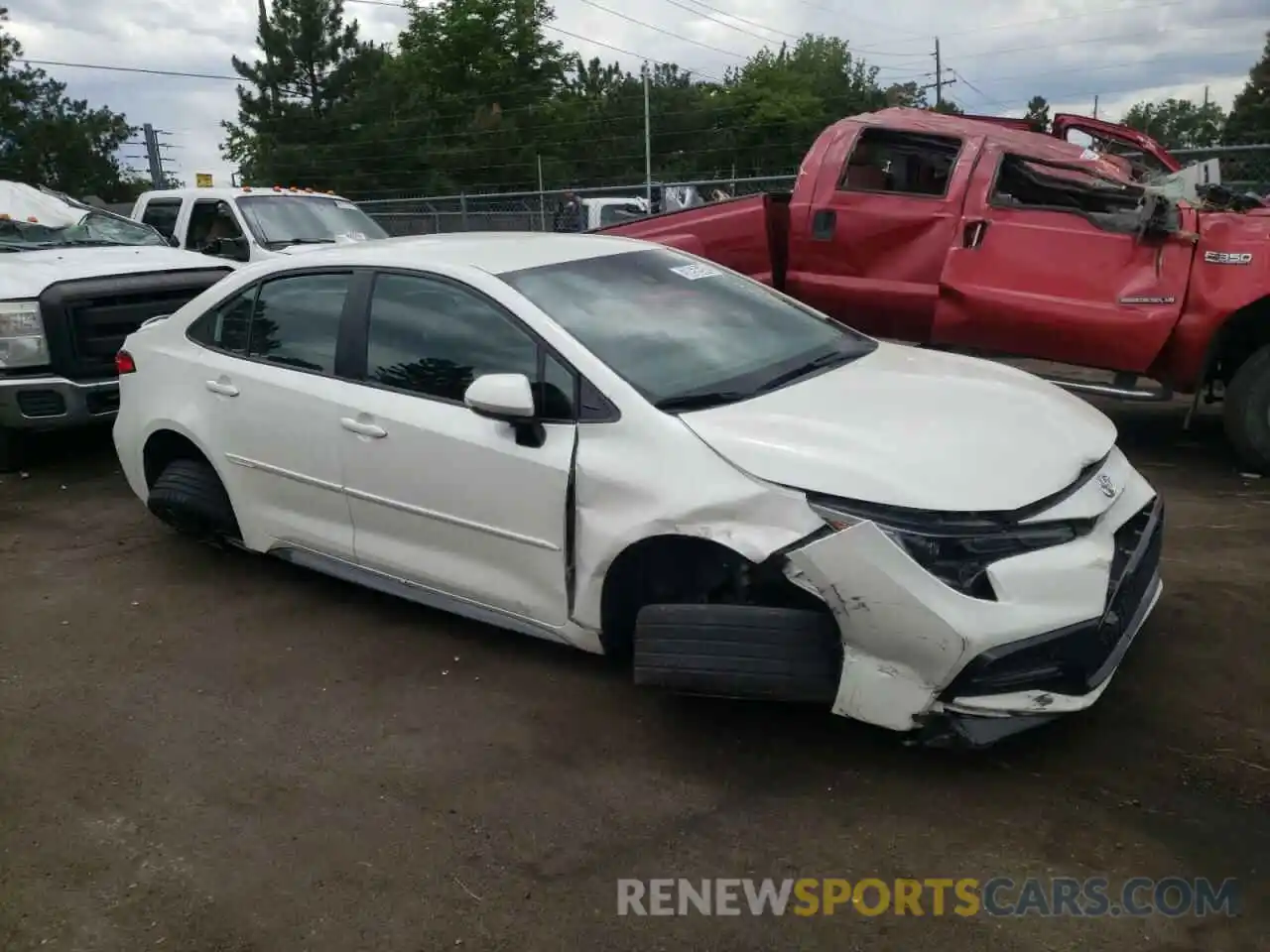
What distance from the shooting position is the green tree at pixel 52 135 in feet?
150

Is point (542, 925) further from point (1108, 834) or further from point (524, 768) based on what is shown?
→ point (1108, 834)

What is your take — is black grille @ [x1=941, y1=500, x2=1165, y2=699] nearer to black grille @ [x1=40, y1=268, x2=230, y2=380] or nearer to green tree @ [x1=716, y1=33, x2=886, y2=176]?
black grille @ [x1=40, y1=268, x2=230, y2=380]

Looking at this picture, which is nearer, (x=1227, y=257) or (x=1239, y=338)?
(x=1227, y=257)

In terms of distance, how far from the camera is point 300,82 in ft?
158

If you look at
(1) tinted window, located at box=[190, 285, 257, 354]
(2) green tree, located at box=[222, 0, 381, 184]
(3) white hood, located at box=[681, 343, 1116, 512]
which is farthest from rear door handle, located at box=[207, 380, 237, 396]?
(2) green tree, located at box=[222, 0, 381, 184]

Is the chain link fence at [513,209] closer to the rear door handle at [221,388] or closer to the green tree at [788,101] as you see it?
the rear door handle at [221,388]

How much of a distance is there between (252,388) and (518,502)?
1618 millimetres

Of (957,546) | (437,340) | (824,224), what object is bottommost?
(957,546)

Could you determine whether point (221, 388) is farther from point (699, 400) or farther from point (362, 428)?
point (699, 400)

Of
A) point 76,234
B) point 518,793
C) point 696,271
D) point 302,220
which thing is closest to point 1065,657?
point 518,793

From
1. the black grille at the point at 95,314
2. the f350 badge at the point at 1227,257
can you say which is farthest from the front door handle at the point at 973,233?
the black grille at the point at 95,314

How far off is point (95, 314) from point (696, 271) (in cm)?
424

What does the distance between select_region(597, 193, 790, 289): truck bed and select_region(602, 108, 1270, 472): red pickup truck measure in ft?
0.04

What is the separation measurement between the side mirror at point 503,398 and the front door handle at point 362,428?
1.97ft
